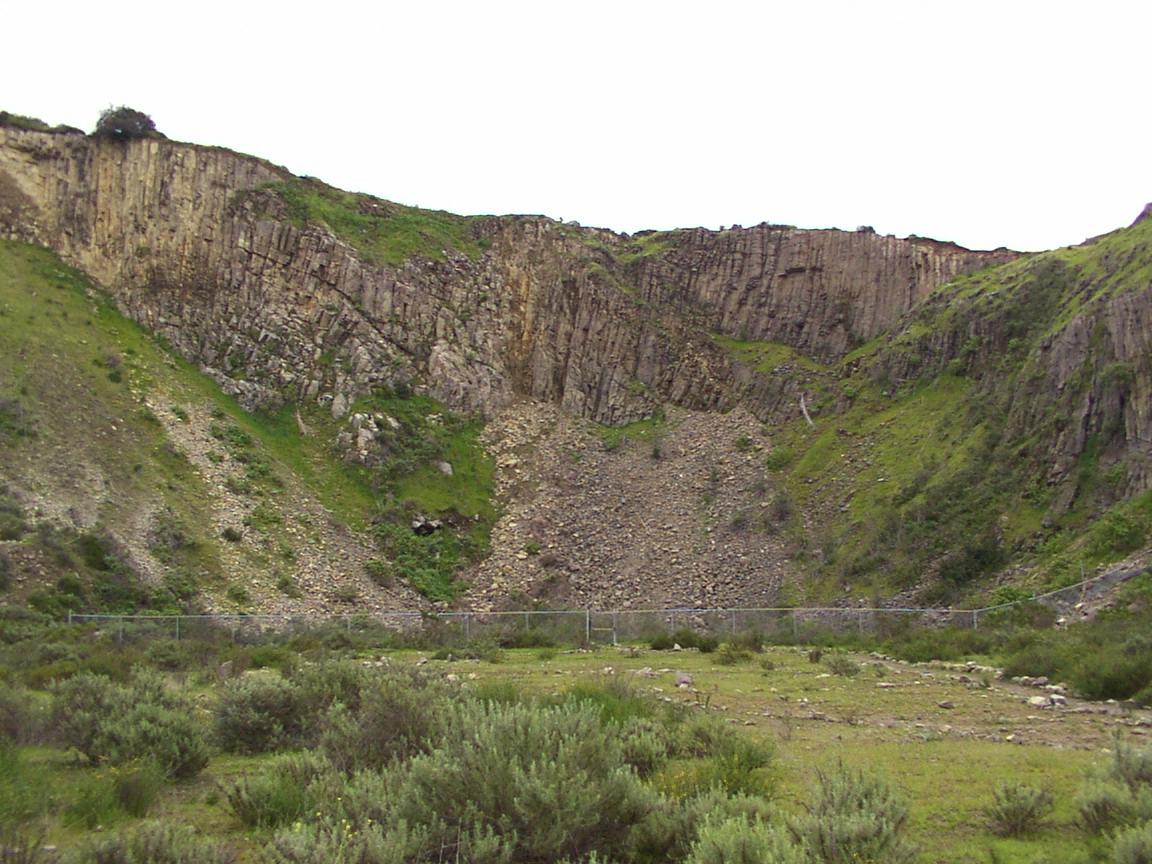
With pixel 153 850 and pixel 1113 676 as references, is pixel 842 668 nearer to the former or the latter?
pixel 1113 676

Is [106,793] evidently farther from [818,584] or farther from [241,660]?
[818,584]

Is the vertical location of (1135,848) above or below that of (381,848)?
above

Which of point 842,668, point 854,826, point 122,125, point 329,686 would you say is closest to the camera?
point 854,826

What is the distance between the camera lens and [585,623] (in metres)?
28.3

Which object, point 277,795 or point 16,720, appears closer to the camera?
point 277,795

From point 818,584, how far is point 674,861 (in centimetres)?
3307

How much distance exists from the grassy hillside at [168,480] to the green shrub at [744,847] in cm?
2951

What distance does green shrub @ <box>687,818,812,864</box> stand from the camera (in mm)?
4602

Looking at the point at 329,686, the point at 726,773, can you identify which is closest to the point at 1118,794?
the point at 726,773

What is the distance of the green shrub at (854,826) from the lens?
206 inches

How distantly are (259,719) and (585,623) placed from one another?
60.6ft

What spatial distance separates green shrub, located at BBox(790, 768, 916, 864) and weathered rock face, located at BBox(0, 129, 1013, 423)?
142 ft

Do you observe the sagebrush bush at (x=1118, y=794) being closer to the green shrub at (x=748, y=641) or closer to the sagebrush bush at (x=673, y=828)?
the sagebrush bush at (x=673, y=828)

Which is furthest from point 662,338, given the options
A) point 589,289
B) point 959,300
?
point 959,300
